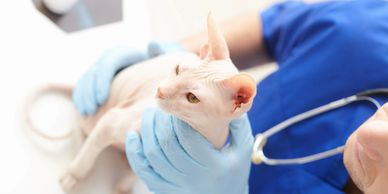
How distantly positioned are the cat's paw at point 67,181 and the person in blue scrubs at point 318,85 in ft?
0.36

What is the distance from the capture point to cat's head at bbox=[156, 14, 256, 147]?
46 centimetres

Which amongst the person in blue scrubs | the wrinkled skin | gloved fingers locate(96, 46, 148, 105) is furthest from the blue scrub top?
gloved fingers locate(96, 46, 148, 105)

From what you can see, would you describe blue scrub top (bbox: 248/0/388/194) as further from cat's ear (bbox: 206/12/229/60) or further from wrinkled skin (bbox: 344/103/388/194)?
cat's ear (bbox: 206/12/229/60)

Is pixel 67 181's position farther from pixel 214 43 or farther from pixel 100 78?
pixel 214 43

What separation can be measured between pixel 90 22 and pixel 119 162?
11.7 inches

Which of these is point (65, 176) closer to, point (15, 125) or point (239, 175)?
point (15, 125)

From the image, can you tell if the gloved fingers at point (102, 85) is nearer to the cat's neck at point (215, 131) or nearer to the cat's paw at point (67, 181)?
the cat's paw at point (67, 181)

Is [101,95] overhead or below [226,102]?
below

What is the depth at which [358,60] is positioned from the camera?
29.6 inches

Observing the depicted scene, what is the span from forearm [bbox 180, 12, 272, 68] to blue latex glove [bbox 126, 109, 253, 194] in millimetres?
332

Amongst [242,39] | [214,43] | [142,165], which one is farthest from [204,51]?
[242,39]

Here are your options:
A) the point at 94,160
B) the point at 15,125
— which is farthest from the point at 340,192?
the point at 15,125

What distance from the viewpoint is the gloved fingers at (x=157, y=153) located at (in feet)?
1.87

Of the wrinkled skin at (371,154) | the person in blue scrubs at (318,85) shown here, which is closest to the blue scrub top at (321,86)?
the person in blue scrubs at (318,85)
